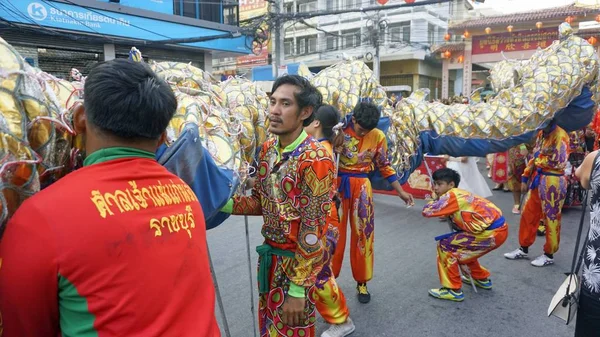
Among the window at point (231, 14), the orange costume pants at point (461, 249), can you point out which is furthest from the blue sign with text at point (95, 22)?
the orange costume pants at point (461, 249)

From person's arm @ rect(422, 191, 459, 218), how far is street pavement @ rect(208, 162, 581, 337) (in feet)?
2.21

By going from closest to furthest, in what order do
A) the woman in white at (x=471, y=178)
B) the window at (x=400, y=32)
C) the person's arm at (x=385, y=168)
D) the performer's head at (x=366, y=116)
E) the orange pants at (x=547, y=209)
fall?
the performer's head at (x=366, y=116) < the person's arm at (x=385, y=168) < the orange pants at (x=547, y=209) < the woman in white at (x=471, y=178) < the window at (x=400, y=32)

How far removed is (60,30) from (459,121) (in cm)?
817

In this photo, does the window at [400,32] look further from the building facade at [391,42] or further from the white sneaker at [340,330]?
the white sneaker at [340,330]

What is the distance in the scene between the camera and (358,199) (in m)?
3.38

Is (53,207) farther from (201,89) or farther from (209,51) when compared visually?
(209,51)

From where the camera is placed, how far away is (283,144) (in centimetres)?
195

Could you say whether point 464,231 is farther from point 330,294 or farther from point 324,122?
point 324,122

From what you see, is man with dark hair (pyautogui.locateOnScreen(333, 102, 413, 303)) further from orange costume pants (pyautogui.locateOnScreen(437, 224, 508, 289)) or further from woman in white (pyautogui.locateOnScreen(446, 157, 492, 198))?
woman in white (pyautogui.locateOnScreen(446, 157, 492, 198))

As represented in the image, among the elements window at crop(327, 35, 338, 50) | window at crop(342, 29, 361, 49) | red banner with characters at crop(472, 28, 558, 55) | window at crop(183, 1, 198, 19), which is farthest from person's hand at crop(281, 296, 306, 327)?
window at crop(327, 35, 338, 50)

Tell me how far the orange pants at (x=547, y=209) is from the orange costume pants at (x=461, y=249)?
91cm

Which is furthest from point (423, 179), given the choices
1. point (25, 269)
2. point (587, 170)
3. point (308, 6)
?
point (308, 6)

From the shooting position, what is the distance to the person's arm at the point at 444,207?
343 centimetres

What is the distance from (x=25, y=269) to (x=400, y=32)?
74.0 ft
